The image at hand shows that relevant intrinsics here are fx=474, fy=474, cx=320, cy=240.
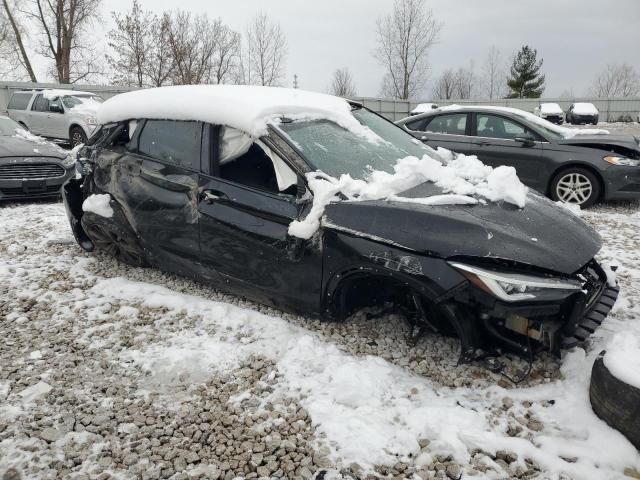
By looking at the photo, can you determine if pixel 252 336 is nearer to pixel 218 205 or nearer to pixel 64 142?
pixel 218 205

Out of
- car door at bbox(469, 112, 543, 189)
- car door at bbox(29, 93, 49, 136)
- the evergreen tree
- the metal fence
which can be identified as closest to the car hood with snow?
car door at bbox(469, 112, 543, 189)

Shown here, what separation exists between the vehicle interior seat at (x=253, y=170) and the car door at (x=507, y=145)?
4.89 metres

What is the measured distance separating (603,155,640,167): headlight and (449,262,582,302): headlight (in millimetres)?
5049

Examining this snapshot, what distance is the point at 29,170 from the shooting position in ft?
23.4

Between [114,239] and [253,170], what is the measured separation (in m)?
→ 1.80

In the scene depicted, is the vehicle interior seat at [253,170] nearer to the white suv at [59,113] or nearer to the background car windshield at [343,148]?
the background car windshield at [343,148]

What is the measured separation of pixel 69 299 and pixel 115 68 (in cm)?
3143

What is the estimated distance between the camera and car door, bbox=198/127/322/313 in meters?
3.09

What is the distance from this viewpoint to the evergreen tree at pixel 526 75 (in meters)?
44.6

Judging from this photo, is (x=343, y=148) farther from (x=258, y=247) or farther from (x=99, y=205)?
(x=99, y=205)

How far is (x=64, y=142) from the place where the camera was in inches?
532

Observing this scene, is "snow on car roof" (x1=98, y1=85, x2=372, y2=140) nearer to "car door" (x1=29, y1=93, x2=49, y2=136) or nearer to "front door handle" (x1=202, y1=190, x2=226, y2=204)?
"front door handle" (x1=202, y1=190, x2=226, y2=204)

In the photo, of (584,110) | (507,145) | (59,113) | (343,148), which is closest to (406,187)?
(343,148)

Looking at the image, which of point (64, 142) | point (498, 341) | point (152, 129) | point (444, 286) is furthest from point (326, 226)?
point (64, 142)
